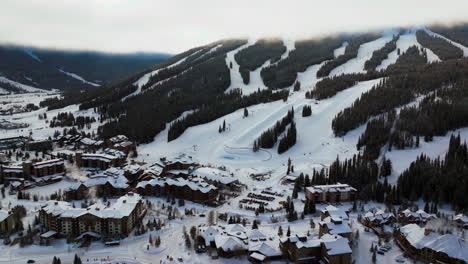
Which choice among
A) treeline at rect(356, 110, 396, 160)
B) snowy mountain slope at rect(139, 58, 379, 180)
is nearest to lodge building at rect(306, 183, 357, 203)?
treeline at rect(356, 110, 396, 160)

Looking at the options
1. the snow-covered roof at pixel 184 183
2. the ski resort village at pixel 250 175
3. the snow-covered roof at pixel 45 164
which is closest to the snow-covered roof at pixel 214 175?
the ski resort village at pixel 250 175

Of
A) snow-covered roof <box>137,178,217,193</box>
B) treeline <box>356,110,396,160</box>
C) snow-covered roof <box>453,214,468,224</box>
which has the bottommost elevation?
snow-covered roof <box>137,178,217,193</box>

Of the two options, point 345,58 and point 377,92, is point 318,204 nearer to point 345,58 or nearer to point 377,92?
point 377,92

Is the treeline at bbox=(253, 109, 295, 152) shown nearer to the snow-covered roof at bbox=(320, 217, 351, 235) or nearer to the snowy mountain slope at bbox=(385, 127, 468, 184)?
the snowy mountain slope at bbox=(385, 127, 468, 184)

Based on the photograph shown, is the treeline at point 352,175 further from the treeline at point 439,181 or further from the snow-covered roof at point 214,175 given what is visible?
the snow-covered roof at point 214,175

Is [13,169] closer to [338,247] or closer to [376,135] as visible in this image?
[338,247]

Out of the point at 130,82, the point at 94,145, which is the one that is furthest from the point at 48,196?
the point at 130,82

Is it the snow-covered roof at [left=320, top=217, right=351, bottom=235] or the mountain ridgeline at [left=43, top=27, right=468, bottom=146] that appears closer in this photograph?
the snow-covered roof at [left=320, top=217, right=351, bottom=235]

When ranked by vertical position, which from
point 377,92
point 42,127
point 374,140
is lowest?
point 42,127
